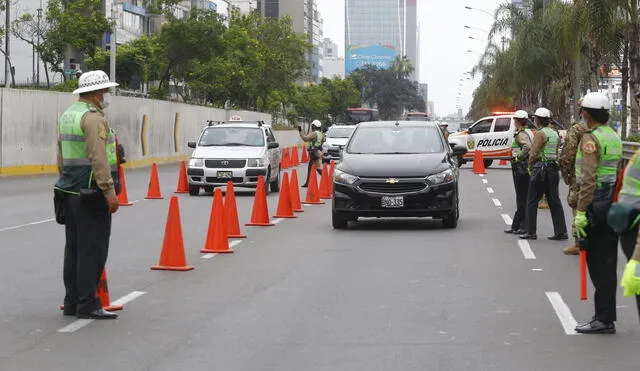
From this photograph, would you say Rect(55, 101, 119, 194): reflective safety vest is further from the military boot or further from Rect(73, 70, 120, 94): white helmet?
the military boot

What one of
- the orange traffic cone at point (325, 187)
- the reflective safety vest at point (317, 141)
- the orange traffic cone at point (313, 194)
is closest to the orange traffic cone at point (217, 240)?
the orange traffic cone at point (313, 194)

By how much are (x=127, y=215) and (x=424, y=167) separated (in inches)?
234

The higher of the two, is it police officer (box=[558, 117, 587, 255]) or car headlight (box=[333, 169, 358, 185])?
police officer (box=[558, 117, 587, 255])

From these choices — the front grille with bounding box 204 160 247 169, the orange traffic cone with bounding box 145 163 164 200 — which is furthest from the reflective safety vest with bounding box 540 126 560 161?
the front grille with bounding box 204 160 247 169

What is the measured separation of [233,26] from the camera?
80688 millimetres

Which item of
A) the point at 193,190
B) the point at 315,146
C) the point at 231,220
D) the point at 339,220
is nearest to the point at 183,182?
the point at 193,190

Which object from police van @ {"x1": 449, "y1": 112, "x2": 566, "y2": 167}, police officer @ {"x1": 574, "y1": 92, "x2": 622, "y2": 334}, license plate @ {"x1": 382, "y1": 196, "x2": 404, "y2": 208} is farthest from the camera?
police van @ {"x1": 449, "y1": 112, "x2": 566, "y2": 167}

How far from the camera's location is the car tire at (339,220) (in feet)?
60.0

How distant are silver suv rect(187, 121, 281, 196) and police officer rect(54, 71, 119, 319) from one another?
17557 mm

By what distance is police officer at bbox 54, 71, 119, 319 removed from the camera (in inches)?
368

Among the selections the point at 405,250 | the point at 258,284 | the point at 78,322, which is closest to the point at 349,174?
the point at 405,250

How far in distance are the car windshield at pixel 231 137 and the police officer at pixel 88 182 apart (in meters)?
18.8

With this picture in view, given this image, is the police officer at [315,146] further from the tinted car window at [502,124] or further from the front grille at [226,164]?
the tinted car window at [502,124]

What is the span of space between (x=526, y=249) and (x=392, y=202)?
9.13 ft
